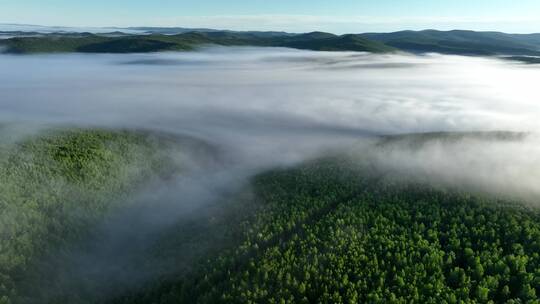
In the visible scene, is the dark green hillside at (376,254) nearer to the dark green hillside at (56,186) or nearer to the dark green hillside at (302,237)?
the dark green hillside at (302,237)

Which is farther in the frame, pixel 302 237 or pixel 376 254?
pixel 302 237

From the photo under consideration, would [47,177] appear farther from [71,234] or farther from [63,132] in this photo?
[63,132]

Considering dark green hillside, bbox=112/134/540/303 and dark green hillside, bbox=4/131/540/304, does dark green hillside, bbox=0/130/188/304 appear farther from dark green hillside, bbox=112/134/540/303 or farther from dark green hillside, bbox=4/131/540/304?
dark green hillside, bbox=112/134/540/303

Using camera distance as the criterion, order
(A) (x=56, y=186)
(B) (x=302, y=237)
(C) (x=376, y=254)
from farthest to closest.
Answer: (A) (x=56, y=186) → (B) (x=302, y=237) → (C) (x=376, y=254)

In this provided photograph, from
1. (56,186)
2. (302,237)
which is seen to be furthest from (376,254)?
(56,186)

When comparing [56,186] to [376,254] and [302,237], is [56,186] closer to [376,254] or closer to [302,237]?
[302,237]
